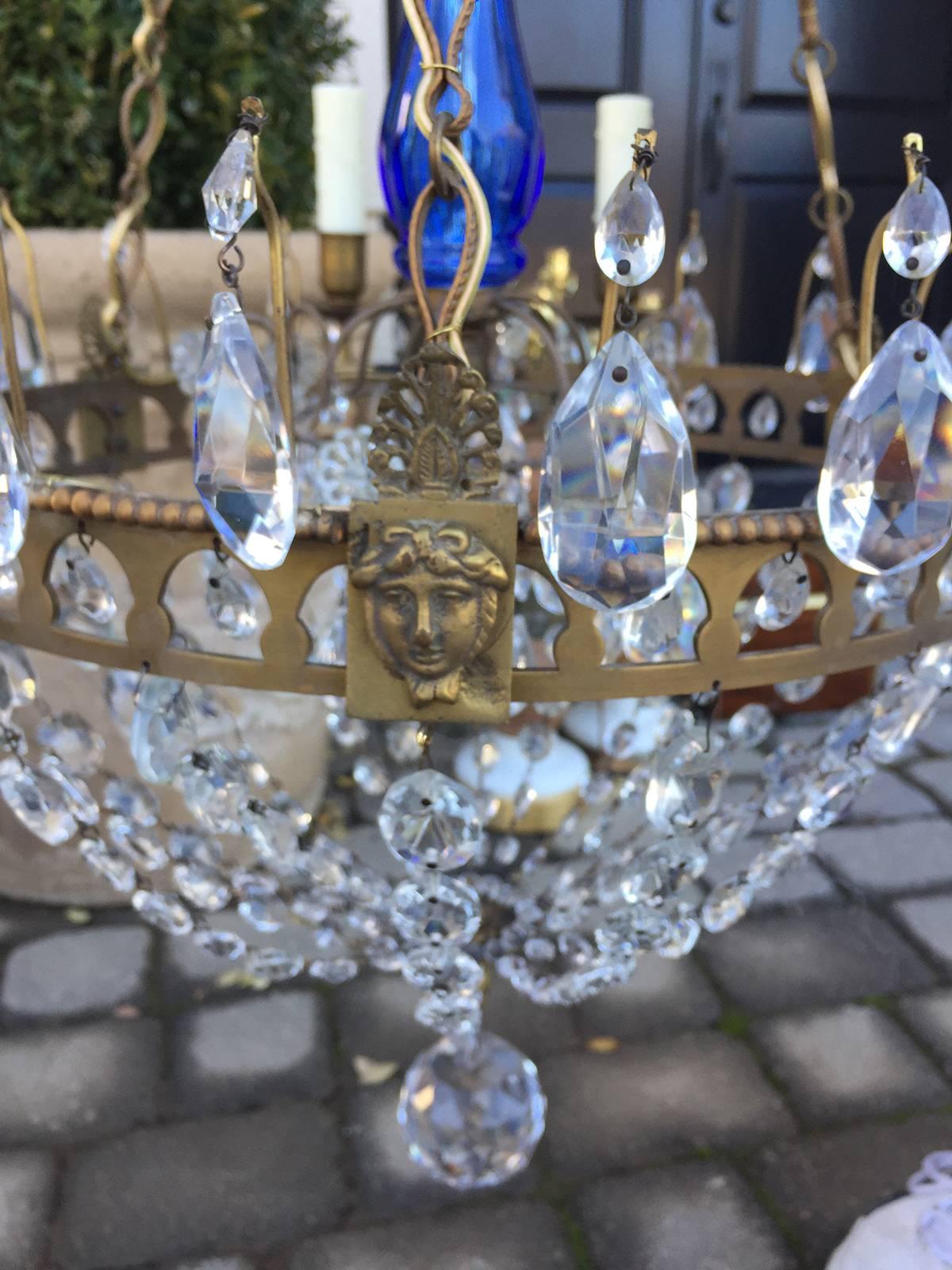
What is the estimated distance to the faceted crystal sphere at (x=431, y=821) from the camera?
17.7 inches

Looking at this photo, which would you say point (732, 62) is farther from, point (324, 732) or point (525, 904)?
point (525, 904)

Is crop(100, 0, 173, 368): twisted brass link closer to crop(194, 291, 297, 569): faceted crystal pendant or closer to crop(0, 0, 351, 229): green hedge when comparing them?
crop(194, 291, 297, 569): faceted crystal pendant

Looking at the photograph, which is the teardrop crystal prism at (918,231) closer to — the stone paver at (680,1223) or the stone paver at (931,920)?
the stone paver at (680,1223)

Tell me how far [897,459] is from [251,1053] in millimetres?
1034

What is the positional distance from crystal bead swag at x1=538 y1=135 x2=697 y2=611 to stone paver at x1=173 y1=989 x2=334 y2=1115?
93 cm

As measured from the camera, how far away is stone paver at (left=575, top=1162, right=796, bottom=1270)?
0.90 meters

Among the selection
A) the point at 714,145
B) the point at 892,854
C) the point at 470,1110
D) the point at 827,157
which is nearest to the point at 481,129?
the point at 827,157

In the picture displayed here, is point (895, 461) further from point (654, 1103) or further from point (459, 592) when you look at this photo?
point (654, 1103)

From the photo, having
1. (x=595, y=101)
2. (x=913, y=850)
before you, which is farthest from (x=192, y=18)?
(x=913, y=850)

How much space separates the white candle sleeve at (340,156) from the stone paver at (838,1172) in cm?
104

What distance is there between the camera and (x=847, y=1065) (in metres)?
1.14

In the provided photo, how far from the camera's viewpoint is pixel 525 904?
0.74m

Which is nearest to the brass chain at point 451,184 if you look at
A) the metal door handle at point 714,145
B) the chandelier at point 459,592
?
the chandelier at point 459,592

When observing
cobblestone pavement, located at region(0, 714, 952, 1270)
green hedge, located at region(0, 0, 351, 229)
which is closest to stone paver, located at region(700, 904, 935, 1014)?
cobblestone pavement, located at region(0, 714, 952, 1270)
